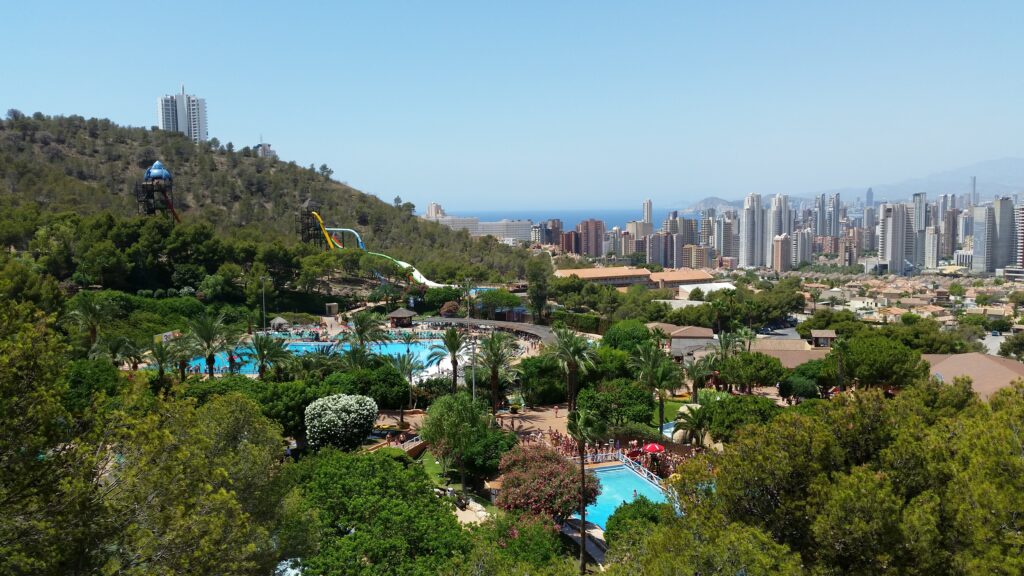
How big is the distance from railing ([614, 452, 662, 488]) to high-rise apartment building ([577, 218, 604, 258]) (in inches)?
5675

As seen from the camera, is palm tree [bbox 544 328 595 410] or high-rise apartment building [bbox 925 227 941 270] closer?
palm tree [bbox 544 328 595 410]

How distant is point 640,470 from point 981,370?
16845mm

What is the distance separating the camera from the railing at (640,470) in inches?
815

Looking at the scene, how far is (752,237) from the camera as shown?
189 m

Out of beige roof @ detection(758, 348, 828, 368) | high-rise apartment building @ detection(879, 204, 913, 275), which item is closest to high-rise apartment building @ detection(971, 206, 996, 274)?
high-rise apartment building @ detection(879, 204, 913, 275)

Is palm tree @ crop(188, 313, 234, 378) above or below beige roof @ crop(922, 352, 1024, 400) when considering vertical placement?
above

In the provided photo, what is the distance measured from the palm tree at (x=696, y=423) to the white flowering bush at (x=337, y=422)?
10.0 metres

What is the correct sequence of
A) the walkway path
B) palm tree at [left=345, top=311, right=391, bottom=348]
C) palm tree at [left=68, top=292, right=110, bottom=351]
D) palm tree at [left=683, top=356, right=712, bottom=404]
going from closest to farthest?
palm tree at [left=68, top=292, right=110, bottom=351] → palm tree at [left=683, top=356, right=712, bottom=404] → palm tree at [left=345, top=311, right=391, bottom=348] → the walkway path

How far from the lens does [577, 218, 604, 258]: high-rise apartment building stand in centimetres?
16750

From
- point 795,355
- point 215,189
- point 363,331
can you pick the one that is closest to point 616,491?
point 363,331

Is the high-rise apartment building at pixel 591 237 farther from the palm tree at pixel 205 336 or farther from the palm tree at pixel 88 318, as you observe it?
the palm tree at pixel 205 336

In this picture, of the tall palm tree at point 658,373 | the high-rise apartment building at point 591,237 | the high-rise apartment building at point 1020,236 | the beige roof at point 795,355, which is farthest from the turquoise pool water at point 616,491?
the high-rise apartment building at point 1020,236

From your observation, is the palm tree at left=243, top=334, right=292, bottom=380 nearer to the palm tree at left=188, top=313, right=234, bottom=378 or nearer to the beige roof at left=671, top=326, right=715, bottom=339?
the palm tree at left=188, top=313, right=234, bottom=378

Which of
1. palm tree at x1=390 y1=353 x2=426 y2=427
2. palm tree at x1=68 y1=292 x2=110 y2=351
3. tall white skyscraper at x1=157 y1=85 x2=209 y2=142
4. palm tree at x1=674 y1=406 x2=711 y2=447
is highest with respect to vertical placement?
tall white skyscraper at x1=157 y1=85 x2=209 y2=142
